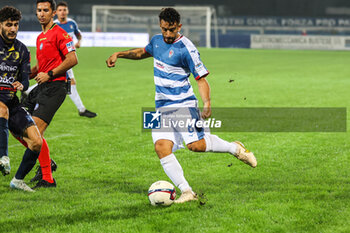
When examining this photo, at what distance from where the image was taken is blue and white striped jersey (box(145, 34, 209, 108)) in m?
4.92

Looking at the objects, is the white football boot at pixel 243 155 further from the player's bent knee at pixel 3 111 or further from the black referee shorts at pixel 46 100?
the player's bent knee at pixel 3 111

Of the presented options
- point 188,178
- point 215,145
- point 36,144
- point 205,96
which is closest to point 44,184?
→ point 36,144

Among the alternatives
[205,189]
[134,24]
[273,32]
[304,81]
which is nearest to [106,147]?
[205,189]

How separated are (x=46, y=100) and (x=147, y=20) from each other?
48946mm

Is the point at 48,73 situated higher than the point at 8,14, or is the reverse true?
the point at 8,14

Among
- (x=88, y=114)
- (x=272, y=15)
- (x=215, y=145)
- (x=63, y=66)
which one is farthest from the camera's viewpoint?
(x=272, y=15)

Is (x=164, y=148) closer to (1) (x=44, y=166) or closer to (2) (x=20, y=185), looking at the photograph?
(1) (x=44, y=166)

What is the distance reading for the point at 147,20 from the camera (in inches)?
2114

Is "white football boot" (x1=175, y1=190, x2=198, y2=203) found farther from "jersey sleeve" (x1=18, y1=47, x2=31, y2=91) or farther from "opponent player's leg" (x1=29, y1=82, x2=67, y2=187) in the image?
"jersey sleeve" (x1=18, y1=47, x2=31, y2=91)

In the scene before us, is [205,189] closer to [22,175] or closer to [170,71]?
[170,71]

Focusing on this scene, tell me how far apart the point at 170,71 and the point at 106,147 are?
341cm

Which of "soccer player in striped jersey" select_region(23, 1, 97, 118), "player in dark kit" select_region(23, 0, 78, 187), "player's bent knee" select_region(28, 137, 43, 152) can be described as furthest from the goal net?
"player's bent knee" select_region(28, 137, 43, 152)

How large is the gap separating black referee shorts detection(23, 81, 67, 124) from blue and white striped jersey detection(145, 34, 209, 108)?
136 cm

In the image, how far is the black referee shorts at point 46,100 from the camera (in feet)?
18.7
